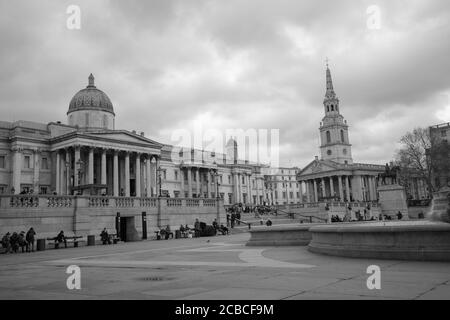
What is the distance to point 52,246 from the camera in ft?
92.8

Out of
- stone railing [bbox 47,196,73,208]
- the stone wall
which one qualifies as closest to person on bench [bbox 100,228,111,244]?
the stone wall

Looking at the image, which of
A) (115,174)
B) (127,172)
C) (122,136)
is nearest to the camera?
(115,174)

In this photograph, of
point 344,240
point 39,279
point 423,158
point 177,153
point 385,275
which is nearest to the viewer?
point 385,275

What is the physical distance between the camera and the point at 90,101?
243 feet

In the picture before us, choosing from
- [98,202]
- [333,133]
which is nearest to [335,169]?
[333,133]

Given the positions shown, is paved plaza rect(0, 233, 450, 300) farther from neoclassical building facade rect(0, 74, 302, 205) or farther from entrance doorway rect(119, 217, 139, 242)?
neoclassical building facade rect(0, 74, 302, 205)

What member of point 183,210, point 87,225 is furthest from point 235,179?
point 87,225

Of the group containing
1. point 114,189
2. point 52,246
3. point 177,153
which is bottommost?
point 52,246

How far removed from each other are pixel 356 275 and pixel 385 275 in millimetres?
579

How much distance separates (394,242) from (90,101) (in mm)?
69494

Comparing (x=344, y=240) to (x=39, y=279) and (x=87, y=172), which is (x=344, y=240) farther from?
(x=87, y=172)

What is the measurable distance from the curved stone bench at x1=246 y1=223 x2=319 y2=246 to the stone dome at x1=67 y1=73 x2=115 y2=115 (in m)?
59.7

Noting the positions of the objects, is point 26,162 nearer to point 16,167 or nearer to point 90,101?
point 16,167

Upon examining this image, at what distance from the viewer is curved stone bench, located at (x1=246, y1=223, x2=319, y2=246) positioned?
1914 centimetres
